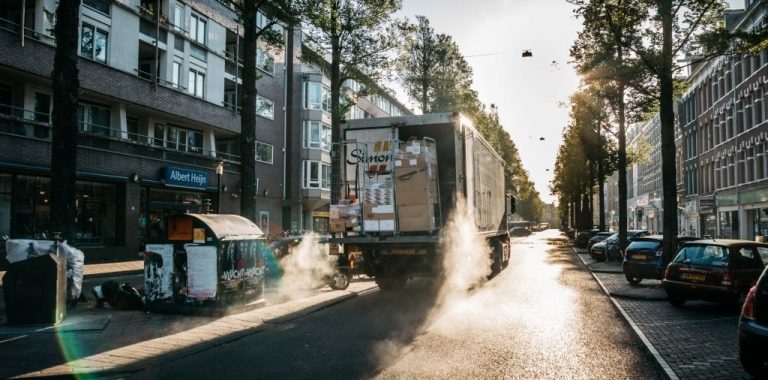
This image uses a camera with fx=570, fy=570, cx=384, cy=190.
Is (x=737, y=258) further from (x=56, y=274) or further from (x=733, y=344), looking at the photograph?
(x=56, y=274)

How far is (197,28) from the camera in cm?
2909

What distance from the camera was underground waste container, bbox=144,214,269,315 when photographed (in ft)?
32.1

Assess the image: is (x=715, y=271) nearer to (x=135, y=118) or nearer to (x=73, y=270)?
(x=73, y=270)

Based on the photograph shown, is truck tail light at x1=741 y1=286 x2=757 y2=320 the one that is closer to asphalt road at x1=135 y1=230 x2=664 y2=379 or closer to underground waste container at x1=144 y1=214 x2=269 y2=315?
asphalt road at x1=135 y1=230 x2=664 y2=379

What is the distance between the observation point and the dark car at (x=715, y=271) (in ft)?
35.4

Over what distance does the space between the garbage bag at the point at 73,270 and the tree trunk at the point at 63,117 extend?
1.69 feet

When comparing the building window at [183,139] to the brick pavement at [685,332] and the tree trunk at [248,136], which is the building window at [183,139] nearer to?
the tree trunk at [248,136]

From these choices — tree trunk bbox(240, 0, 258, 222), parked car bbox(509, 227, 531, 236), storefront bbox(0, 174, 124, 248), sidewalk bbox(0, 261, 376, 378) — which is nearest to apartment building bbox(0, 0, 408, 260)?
storefront bbox(0, 174, 124, 248)

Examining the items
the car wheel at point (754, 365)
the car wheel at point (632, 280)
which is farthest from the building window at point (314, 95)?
the car wheel at point (754, 365)

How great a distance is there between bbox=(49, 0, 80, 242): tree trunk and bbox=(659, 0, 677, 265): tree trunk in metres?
13.9

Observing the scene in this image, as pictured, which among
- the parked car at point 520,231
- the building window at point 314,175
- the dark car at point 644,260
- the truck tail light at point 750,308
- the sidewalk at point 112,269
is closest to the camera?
the truck tail light at point 750,308

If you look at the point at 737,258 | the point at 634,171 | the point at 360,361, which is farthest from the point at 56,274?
the point at 634,171

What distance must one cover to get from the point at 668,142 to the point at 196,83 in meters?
22.2

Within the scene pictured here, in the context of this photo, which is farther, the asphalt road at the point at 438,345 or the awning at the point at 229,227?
the awning at the point at 229,227
